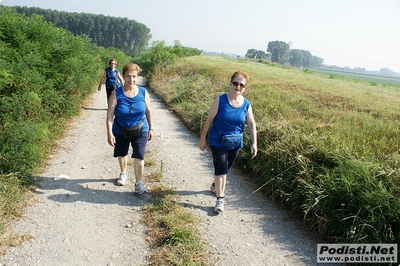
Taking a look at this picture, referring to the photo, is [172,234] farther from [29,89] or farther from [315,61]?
[315,61]

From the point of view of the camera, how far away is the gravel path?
3.37 meters

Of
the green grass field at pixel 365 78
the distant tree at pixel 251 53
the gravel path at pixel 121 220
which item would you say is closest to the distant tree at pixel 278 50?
the distant tree at pixel 251 53

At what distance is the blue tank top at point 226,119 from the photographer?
13.5ft

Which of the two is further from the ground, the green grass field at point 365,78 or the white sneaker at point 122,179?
the green grass field at point 365,78

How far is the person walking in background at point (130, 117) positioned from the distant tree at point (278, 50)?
4994 inches

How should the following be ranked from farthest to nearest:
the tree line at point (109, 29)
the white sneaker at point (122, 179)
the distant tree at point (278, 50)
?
1. the distant tree at point (278, 50)
2. the tree line at point (109, 29)
3. the white sneaker at point (122, 179)

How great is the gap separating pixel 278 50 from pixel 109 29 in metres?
65.3

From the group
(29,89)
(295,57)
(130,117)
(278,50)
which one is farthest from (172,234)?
(295,57)

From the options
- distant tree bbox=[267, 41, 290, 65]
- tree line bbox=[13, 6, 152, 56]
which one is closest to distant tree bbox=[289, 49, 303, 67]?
distant tree bbox=[267, 41, 290, 65]

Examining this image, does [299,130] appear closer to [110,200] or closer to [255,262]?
[255,262]

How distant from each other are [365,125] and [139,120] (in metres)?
4.56

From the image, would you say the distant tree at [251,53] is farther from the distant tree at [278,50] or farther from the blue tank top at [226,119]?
the blue tank top at [226,119]

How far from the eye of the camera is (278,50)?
125688 mm

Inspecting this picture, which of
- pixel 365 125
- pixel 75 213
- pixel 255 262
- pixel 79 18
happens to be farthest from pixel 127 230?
pixel 79 18
